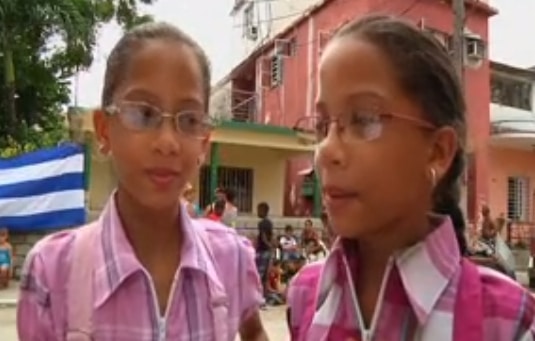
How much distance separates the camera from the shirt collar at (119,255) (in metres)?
1.63

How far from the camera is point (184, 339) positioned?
1.64 metres

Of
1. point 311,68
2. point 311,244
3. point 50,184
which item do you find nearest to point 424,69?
point 50,184

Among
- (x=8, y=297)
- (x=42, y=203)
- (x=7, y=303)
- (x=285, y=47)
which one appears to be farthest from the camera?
(x=285, y=47)

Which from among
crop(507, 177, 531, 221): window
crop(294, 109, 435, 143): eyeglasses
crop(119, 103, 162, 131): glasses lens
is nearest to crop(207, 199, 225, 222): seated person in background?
crop(119, 103, 162, 131): glasses lens

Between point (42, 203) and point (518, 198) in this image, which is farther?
point (518, 198)

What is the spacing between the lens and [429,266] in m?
1.29

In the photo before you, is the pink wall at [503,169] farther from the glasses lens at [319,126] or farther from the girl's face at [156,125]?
the glasses lens at [319,126]

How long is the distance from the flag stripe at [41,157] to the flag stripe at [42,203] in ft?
1.44

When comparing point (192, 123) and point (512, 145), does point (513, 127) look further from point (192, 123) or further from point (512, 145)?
point (192, 123)

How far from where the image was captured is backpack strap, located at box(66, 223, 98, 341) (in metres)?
1.60

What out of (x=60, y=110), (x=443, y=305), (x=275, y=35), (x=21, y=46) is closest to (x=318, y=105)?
(x=443, y=305)

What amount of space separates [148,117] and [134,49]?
0.16 meters

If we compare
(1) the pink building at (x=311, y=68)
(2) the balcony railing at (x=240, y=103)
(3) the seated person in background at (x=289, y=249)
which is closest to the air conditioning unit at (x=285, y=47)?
(1) the pink building at (x=311, y=68)

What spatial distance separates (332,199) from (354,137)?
0.34 feet
